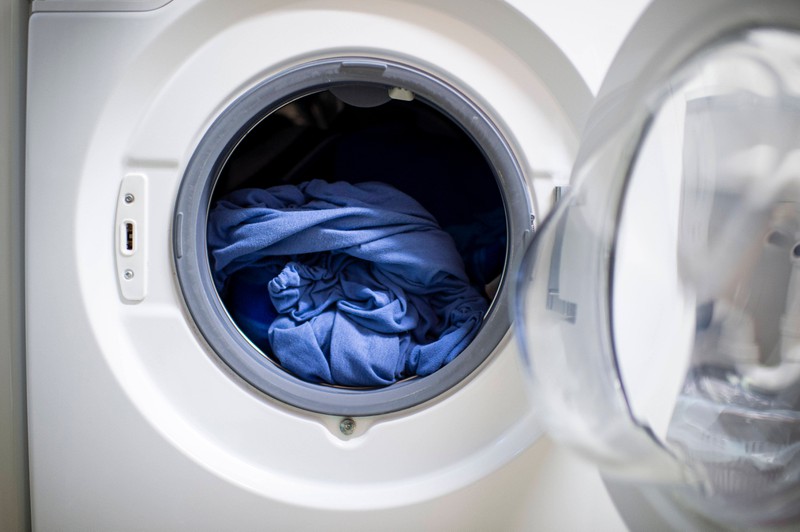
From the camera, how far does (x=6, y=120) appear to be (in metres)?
0.73

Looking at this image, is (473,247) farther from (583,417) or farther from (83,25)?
(83,25)

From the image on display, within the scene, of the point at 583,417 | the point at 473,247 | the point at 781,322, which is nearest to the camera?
the point at 583,417

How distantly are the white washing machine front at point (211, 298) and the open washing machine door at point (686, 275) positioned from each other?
0.11 meters

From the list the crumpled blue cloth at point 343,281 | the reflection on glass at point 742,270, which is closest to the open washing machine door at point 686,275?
the reflection on glass at point 742,270

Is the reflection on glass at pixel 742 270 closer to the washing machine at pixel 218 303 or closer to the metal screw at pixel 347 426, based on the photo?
the washing machine at pixel 218 303

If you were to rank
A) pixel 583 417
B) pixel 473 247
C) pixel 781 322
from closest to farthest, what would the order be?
pixel 583 417 < pixel 781 322 < pixel 473 247

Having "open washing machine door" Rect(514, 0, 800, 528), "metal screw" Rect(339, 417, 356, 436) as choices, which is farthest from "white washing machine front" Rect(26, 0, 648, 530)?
"open washing machine door" Rect(514, 0, 800, 528)

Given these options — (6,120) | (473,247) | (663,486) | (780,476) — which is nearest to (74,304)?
(6,120)

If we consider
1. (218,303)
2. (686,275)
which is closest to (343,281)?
(218,303)

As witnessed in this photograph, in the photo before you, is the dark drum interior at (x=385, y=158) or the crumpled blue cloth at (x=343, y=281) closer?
the crumpled blue cloth at (x=343, y=281)

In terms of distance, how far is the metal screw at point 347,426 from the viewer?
0.75 metres

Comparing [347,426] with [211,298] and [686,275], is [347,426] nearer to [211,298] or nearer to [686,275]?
[211,298]

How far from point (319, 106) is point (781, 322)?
71 centimetres

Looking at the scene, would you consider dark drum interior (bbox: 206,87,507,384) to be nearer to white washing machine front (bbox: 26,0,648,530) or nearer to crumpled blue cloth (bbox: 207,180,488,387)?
crumpled blue cloth (bbox: 207,180,488,387)
